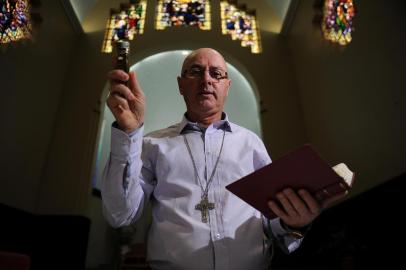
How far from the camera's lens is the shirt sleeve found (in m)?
1.04

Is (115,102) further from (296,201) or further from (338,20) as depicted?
(338,20)

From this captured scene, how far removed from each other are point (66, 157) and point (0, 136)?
1.45 m

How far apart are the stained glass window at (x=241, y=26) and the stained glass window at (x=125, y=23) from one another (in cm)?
195

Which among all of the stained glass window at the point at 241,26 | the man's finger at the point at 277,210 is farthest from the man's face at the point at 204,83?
the stained glass window at the point at 241,26

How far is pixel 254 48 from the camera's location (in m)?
6.55

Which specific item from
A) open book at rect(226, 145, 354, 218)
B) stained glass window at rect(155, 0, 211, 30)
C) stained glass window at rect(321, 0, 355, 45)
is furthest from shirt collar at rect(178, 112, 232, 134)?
stained glass window at rect(155, 0, 211, 30)

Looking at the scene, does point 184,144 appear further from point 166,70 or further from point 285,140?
point 166,70

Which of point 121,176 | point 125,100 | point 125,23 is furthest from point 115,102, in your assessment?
point 125,23

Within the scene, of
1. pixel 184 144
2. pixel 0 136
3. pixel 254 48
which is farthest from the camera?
pixel 254 48

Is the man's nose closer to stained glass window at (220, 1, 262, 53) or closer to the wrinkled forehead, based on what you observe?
the wrinkled forehead

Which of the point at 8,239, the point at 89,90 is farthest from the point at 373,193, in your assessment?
the point at 89,90

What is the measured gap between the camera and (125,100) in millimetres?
988

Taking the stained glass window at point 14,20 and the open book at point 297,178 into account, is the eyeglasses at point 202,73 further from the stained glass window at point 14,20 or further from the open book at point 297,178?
the stained glass window at point 14,20

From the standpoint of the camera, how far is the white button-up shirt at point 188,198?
1.08 metres
